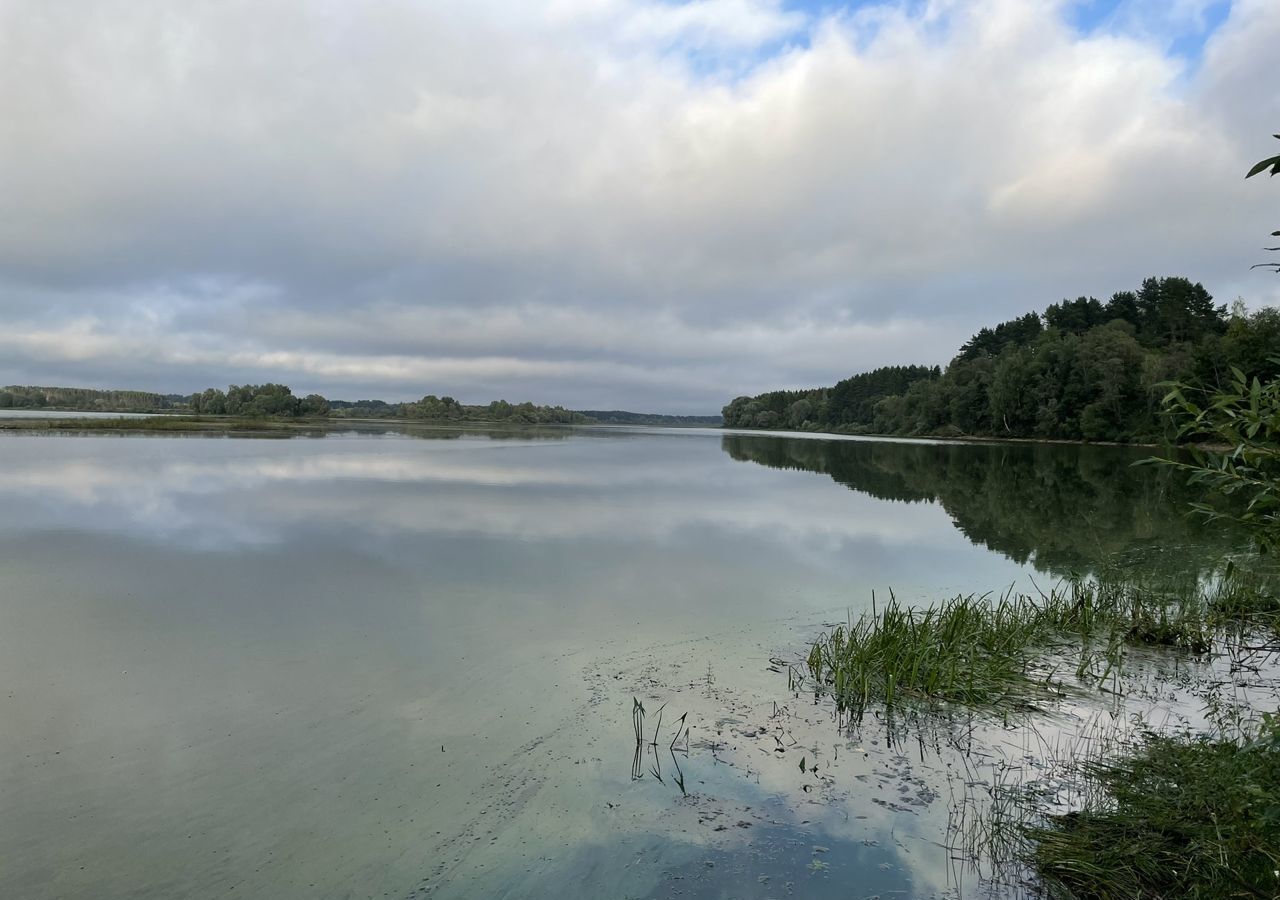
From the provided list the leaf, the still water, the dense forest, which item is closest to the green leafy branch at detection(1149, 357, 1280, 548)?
the leaf

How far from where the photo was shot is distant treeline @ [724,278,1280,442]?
48469mm

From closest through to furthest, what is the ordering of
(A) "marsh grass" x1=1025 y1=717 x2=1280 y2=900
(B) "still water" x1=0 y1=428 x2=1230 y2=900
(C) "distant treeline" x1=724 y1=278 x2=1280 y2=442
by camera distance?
(A) "marsh grass" x1=1025 y1=717 x2=1280 y2=900 < (B) "still water" x1=0 y1=428 x2=1230 y2=900 < (C) "distant treeline" x1=724 y1=278 x2=1280 y2=442

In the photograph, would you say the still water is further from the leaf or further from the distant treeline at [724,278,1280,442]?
the distant treeline at [724,278,1280,442]

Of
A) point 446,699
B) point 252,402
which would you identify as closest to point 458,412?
point 252,402

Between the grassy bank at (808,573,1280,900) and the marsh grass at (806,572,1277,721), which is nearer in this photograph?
the grassy bank at (808,573,1280,900)

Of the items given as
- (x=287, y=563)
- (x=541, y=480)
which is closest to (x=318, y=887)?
(x=287, y=563)

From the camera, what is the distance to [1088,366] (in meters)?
58.3

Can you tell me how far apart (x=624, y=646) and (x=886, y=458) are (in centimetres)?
3859

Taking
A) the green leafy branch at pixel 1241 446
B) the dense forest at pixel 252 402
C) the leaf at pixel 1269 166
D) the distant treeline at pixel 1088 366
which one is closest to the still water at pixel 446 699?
the green leafy branch at pixel 1241 446

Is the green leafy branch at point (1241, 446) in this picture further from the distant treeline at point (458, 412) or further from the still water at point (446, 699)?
the distant treeline at point (458, 412)

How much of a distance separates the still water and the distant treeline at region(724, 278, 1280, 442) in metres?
39.5

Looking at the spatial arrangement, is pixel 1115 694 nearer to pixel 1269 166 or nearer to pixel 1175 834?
pixel 1175 834

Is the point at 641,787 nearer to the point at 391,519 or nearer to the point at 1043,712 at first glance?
the point at 1043,712

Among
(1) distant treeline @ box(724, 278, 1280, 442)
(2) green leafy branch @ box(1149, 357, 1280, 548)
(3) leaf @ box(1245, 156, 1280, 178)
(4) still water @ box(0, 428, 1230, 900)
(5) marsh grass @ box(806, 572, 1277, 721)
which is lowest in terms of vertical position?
(4) still water @ box(0, 428, 1230, 900)
